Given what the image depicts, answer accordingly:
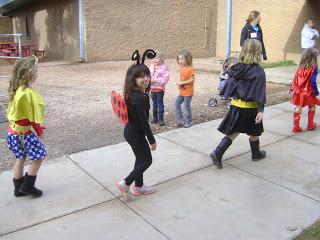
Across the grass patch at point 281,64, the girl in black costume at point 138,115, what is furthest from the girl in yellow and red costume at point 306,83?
the grass patch at point 281,64

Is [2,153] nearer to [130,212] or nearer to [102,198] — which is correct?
[102,198]

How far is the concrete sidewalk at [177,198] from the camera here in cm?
332

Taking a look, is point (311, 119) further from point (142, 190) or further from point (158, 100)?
point (142, 190)

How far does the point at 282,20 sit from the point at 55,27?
32.4 ft

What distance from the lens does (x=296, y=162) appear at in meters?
4.91

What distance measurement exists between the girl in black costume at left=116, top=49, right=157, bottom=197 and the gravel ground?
1639mm

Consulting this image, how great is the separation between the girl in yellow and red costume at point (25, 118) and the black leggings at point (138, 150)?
2.68 ft

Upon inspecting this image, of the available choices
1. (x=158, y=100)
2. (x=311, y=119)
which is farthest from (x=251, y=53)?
(x=311, y=119)

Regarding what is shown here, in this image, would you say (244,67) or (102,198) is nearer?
(102,198)

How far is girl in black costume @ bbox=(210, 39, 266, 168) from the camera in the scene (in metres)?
4.44

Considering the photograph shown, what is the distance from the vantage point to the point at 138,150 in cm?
371

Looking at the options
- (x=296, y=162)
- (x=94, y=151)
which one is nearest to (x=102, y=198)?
(x=94, y=151)

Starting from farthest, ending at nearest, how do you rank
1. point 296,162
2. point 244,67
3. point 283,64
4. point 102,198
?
point 283,64 < point 296,162 < point 244,67 < point 102,198

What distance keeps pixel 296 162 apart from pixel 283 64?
10.6 metres
